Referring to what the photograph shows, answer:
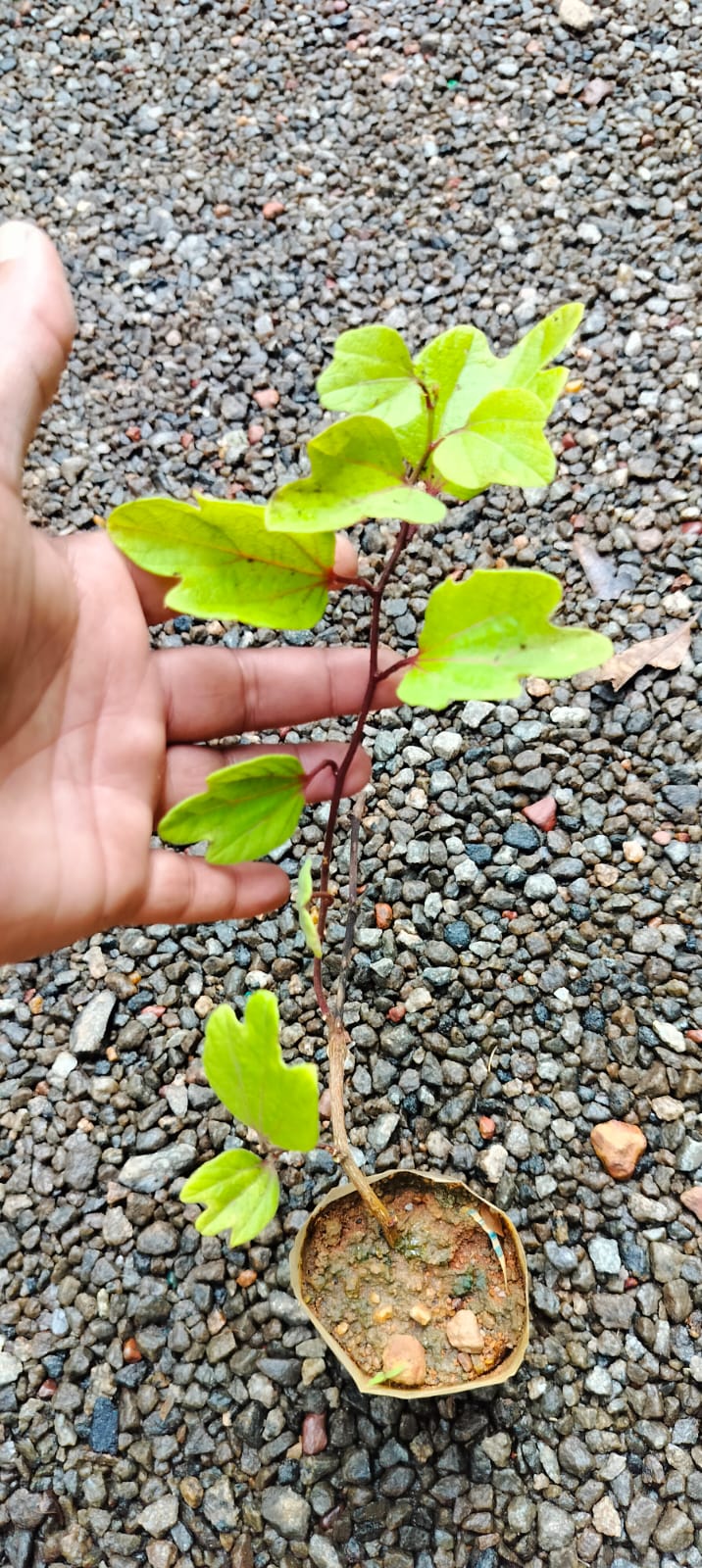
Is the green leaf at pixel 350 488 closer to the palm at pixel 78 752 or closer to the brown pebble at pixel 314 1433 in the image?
the palm at pixel 78 752

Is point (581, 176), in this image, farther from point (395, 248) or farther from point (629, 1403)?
point (629, 1403)

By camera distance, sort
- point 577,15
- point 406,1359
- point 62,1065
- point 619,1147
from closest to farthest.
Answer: point 406,1359 < point 619,1147 < point 62,1065 < point 577,15

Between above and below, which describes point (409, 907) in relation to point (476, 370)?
below

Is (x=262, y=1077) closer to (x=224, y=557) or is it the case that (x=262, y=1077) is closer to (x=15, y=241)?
(x=224, y=557)

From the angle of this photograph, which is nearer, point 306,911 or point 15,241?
point 306,911

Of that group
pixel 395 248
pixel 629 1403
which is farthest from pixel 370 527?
pixel 629 1403

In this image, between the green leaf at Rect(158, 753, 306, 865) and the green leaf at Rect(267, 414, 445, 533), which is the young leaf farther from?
the green leaf at Rect(267, 414, 445, 533)

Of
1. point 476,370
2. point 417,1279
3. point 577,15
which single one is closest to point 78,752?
point 476,370
